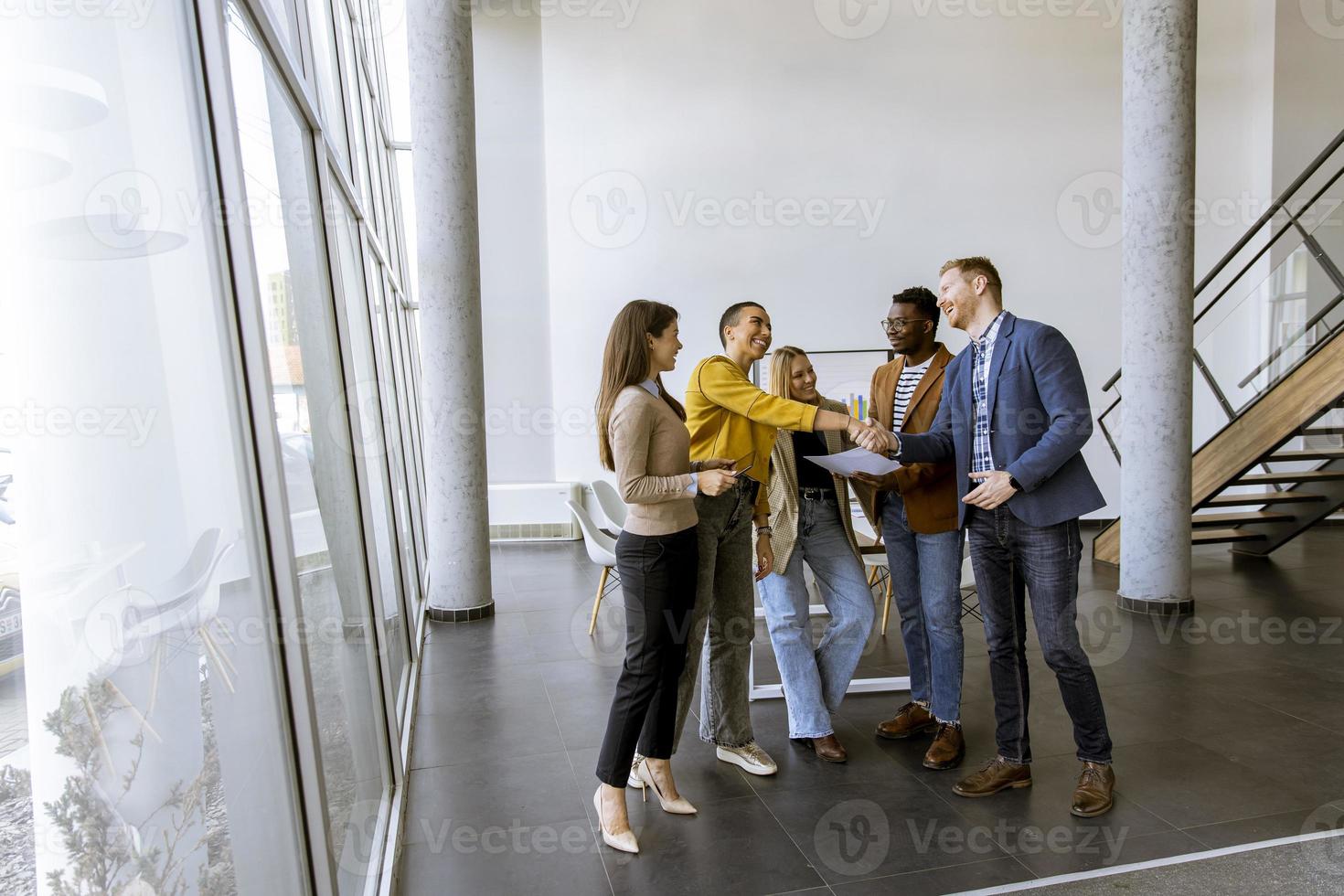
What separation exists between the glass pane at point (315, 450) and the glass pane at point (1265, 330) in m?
6.92

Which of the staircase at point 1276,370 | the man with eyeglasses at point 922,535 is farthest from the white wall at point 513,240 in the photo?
the man with eyeglasses at point 922,535

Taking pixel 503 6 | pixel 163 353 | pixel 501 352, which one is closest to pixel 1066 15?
pixel 503 6

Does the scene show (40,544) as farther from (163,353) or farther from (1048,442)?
(1048,442)

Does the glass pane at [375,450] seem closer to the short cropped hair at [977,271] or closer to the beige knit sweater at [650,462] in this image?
the beige knit sweater at [650,462]

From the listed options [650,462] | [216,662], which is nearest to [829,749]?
[650,462]

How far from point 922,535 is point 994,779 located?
0.96 m

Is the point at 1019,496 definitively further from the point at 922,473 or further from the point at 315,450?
the point at 315,450

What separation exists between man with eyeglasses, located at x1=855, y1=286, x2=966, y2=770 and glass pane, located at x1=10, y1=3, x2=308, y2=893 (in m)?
2.64

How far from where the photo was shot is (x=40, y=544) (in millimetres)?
908

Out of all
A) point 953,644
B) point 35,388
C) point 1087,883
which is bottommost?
point 1087,883

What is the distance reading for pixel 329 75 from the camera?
4070mm

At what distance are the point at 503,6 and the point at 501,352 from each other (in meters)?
3.60

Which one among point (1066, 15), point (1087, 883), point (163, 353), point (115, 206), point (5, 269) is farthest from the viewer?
point (1066, 15)

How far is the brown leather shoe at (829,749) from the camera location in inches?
143
